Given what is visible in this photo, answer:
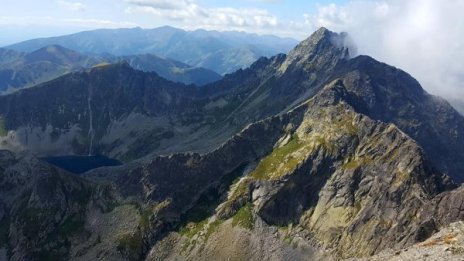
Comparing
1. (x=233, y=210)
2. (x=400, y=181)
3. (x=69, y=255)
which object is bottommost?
(x=69, y=255)

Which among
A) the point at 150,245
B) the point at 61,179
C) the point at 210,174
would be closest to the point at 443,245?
the point at 150,245

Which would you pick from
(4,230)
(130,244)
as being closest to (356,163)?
(130,244)

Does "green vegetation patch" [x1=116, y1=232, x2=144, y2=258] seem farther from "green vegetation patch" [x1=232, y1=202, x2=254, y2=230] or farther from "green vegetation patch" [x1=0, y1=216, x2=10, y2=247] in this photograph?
"green vegetation patch" [x1=0, y1=216, x2=10, y2=247]

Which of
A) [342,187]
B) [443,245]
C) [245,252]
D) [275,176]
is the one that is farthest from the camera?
[275,176]

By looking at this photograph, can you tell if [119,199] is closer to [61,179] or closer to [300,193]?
[61,179]

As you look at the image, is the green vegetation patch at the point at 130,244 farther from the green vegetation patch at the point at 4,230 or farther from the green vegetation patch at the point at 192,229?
the green vegetation patch at the point at 4,230

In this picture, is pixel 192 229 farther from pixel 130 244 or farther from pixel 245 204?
pixel 130 244

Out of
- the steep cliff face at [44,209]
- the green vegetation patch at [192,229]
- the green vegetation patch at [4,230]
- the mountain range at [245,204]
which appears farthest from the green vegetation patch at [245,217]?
the green vegetation patch at [4,230]

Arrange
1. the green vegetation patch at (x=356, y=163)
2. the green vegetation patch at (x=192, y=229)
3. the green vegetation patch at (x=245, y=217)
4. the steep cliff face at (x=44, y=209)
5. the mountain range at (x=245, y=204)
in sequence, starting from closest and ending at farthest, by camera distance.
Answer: the mountain range at (x=245, y=204), the green vegetation patch at (x=245, y=217), the green vegetation patch at (x=192, y=229), the steep cliff face at (x=44, y=209), the green vegetation patch at (x=356, y=163)
